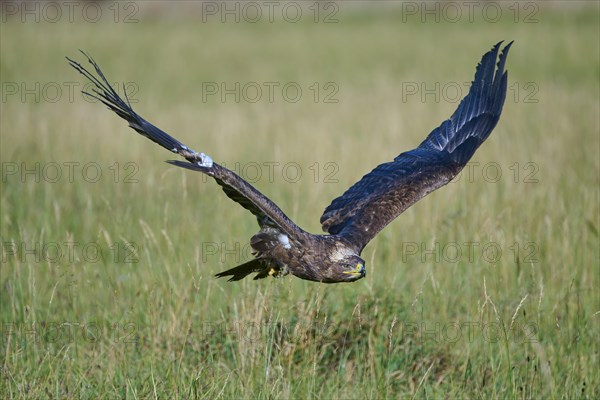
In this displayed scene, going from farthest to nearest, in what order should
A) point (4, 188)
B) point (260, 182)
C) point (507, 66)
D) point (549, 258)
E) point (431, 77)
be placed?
point (507, 66)
point (431, 77)
point (260, 182)
point (4, 188)
point (549, 258)

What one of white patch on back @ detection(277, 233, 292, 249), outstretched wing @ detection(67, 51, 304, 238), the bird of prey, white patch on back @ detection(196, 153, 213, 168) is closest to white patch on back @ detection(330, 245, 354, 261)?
the bird of prey

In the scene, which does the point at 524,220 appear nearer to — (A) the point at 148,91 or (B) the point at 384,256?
(B) the point at 384,256

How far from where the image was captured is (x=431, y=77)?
16703mm

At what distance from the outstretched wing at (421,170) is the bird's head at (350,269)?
33 cm

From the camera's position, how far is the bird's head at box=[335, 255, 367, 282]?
475cm

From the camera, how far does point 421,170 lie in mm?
5934

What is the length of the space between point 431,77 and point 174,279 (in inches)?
459

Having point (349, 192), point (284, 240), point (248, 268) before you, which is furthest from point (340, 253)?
point (349, 192)

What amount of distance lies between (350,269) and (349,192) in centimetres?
143

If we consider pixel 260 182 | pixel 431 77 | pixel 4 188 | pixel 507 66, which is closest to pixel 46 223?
pixel 4 188

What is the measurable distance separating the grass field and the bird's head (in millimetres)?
258

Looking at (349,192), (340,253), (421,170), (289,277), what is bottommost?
(289,277)

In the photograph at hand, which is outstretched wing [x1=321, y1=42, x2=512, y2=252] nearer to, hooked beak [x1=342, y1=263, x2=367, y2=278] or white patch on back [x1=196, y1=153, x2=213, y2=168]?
hooked beak [x1=342, y1=263, x2=367, y2=278]

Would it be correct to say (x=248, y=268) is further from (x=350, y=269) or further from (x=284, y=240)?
(x=350, y=269)
